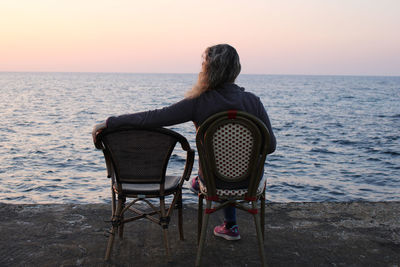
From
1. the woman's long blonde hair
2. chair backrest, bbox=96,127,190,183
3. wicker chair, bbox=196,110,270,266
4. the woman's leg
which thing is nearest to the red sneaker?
the woman's leg

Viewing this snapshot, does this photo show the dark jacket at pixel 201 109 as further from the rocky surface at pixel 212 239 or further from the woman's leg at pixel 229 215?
the rocky surface at pixel 212 239

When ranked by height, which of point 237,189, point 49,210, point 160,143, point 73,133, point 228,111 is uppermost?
point 228,111

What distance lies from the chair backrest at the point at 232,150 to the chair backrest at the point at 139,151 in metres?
0.25

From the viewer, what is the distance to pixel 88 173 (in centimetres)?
982

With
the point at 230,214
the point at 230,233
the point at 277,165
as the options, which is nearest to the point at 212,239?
the point at 230,233

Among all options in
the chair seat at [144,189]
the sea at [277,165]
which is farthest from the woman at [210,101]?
the sea at [277,165]

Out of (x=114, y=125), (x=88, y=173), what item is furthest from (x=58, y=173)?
(x=114, y=125)

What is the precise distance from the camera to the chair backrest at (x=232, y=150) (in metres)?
2.79

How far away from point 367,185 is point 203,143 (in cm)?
731

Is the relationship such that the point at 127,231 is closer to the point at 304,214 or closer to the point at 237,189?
the point at 237,189

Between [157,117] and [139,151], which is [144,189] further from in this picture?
[157,117]

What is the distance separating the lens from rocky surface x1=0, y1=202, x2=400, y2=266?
3189 millimetres

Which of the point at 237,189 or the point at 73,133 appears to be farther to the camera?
the point at 73,133

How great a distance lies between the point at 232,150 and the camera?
114 inches
